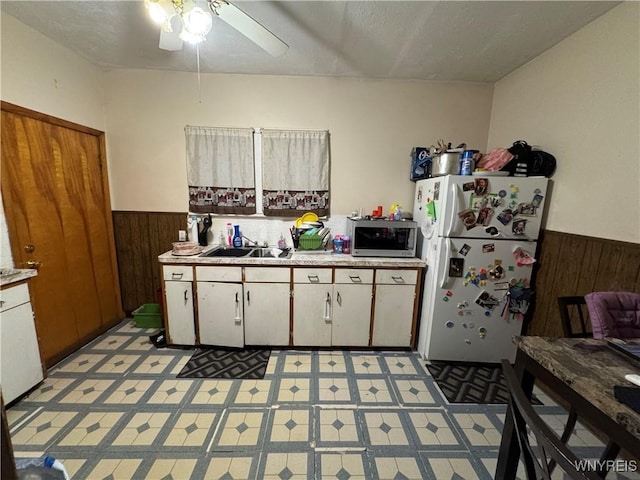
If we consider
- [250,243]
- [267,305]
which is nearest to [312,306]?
[267,305]

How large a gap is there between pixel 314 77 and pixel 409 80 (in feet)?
3.15

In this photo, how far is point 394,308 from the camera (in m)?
2.40

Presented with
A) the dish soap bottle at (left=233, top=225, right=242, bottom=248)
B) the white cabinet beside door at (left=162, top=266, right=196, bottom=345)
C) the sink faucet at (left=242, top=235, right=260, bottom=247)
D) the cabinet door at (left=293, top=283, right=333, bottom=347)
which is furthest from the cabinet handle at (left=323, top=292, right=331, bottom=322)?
the white cabinet beside door at (left=162, top=266, right=196, bottom=345)

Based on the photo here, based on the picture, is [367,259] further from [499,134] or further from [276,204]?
[499,134]

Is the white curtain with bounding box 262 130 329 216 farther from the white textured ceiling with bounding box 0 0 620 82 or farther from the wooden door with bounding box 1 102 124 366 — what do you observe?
the wooden door with bounding box 1 102 124 366

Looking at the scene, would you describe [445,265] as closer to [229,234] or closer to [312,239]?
[312,239]

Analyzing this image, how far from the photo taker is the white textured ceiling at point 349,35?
1669 millimetres

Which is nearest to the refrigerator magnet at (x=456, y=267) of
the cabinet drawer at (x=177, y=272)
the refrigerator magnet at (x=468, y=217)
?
the refrigerator magnet at (x=468, y=217)

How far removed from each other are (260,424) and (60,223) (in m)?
2.30

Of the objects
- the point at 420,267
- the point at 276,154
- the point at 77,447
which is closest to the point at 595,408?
the point at 420,267

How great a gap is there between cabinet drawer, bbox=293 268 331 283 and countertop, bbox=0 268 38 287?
6.00 ft

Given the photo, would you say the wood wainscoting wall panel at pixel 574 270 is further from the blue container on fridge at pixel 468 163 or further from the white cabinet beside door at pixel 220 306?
the white cabinet beside door at pixel 220 306

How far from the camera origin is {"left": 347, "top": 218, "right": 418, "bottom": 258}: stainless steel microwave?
244cm

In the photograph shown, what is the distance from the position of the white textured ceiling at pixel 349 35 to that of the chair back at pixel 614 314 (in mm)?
1752
